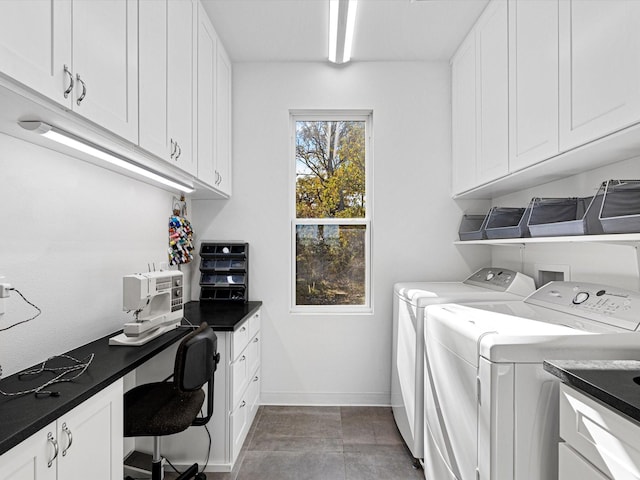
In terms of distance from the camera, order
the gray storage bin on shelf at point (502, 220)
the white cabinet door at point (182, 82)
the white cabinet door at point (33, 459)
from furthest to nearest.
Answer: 1. the gray storage bin on shelf at point (502, 220)
2. the white cabinet door at point (182, 82)
3. the white cabinet door at point (33, 459)

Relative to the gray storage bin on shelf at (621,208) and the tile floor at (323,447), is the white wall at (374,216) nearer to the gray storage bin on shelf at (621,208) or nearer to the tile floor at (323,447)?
the tile floor at (323,447)

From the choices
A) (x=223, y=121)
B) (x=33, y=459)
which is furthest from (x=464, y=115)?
(x=33, y=459)

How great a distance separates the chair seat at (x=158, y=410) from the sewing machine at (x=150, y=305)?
28 centimetres

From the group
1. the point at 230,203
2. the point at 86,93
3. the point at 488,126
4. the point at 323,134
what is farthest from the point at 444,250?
the point at 86,93

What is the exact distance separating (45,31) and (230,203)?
6.66 feet

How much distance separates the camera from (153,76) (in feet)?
5.53

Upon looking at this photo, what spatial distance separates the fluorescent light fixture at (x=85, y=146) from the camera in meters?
1.23

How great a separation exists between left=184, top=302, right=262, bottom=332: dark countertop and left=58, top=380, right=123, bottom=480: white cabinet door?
78cm

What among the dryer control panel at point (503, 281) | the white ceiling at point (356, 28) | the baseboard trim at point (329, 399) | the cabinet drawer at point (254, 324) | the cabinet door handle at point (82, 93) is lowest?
the baseboard trim at point (329, 399)

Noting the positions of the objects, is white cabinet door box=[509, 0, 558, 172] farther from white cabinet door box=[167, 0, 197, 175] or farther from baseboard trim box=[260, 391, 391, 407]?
baseboard trim box=[260, 391, 391, 407]

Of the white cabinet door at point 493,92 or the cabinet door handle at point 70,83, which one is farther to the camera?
the white cabinet door at point 493,92

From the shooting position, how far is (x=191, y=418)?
62.8 inches

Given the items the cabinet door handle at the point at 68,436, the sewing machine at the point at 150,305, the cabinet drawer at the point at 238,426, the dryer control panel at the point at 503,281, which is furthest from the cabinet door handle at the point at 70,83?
the dryer control panel at the point at 503,281

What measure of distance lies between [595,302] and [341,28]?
7.01 feet
